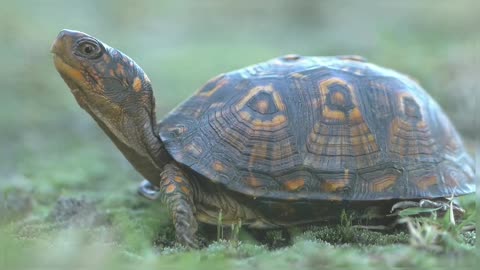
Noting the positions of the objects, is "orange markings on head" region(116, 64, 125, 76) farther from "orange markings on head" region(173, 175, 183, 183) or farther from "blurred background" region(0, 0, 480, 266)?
"blurred background" region(0, 0, 480, 266)

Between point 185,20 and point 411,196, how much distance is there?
1519cm

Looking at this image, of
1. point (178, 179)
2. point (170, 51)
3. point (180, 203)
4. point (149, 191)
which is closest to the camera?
point (180, 203)

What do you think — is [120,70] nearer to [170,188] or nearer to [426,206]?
[170,188]

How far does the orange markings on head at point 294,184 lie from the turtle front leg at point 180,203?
2.07 ft

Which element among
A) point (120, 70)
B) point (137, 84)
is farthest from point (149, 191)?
point (120, 70)

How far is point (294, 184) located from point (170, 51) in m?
10.1

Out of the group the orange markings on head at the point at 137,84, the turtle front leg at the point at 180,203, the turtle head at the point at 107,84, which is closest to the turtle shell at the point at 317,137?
the turtle front leg at the point at 180,203

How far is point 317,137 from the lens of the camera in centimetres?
365

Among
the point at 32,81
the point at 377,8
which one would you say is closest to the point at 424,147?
the point at 32,81

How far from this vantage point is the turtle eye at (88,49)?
3547mm

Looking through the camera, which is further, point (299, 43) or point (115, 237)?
point (299, 43)

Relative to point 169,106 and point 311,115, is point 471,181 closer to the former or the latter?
point 311,115

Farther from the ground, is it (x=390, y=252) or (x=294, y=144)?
(x=294, y=144)

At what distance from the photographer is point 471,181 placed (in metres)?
4.05
